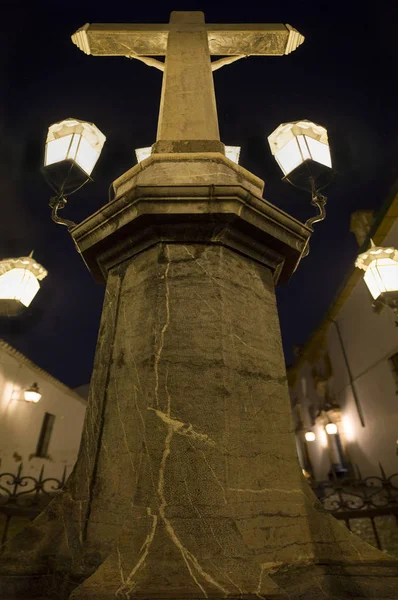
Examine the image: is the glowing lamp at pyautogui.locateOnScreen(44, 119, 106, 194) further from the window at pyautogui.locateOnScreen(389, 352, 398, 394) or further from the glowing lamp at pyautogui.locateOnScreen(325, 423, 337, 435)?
the glowing lamp at pyautogui.locateOnScreen(325, 423, 337, 435)

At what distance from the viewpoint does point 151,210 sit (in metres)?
2.41

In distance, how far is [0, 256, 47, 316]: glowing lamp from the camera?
229 inches

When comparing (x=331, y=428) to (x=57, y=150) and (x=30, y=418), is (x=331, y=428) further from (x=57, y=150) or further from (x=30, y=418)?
(x=57, y=150)

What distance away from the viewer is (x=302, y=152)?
12.0 feet

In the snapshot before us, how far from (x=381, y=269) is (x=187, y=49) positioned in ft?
14.6

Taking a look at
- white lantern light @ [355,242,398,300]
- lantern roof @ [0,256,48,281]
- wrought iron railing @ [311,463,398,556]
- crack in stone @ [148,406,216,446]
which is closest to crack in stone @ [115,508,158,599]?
crack in stone @ [148,406,216,446]

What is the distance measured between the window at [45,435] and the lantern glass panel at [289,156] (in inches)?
590

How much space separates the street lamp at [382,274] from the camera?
556 cm

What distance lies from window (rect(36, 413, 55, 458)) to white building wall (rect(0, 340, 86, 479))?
0.19 m

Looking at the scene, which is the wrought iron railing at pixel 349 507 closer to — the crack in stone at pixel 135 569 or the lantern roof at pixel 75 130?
the crack in stone at pixel 135 569

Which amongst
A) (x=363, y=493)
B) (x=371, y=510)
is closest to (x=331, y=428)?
(x=363, y=493)

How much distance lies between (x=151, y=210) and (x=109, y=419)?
1421 mm

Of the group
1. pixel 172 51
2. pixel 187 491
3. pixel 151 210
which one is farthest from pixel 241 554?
pixel 172 51

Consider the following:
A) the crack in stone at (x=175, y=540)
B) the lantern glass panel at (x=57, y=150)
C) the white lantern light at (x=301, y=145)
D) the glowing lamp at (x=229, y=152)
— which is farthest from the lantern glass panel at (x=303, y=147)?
the crack in stone at (x=175, y=540)
